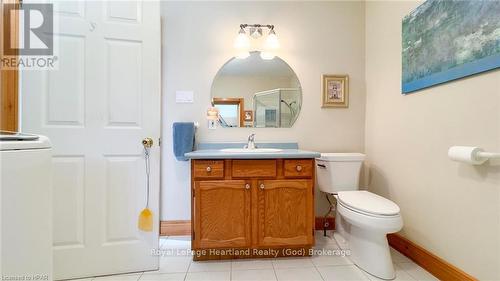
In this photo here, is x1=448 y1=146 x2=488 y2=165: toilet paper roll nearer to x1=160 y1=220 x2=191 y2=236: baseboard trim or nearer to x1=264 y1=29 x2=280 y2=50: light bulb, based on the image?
x1=264 y1=29 x2=280 y2=50: light bulb

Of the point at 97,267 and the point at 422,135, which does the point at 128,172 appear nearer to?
the point at 97,267

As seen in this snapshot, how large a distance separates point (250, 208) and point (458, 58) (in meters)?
1.55

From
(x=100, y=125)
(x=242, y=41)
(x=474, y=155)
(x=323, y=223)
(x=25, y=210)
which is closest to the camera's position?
(x=25, y=210)

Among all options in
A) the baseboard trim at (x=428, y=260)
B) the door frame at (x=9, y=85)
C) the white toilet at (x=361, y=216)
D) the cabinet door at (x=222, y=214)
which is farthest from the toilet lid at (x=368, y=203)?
the door frame at (x=9, y=85)

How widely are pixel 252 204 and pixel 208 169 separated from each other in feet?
1.30

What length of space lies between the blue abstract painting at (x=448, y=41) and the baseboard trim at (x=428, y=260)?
44.3 inches

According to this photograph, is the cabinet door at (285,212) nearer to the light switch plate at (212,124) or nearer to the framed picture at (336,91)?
the light switch plate at (212,124)

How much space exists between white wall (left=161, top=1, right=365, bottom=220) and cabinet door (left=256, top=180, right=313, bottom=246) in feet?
2.13

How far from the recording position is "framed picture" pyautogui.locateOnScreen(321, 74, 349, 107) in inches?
86.7

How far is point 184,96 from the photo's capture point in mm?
2098

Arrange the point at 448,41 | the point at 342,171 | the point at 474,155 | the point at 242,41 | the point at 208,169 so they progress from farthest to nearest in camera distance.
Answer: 1. the point at 242,41
2. the point at 342,171
3. the point at 208,169
4. the point at 448,41
5. the point at 474,155

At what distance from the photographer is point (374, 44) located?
2.11 m

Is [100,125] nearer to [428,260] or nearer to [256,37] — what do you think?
[256,37]

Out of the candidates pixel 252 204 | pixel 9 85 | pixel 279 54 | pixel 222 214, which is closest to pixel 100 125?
pixel 9 85
